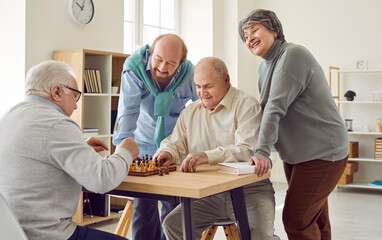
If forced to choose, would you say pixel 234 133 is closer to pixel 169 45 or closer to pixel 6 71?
pixel 169 45

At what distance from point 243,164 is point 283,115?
268 mm

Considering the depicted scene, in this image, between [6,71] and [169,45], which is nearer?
Answer: [169,45]

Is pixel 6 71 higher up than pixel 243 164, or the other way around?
pixel 6 71

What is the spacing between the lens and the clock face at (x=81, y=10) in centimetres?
447

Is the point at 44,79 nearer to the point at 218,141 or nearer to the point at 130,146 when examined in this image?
the point at 130,146

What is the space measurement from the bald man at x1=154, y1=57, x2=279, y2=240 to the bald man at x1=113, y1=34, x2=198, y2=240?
21 cm

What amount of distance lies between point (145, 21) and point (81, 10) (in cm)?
148

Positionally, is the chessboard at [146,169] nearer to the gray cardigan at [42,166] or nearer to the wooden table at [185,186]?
the wooden table at [185,186]

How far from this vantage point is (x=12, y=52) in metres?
4.14

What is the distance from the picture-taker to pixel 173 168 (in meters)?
2.14

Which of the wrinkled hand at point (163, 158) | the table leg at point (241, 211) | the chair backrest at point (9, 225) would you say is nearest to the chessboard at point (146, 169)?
the wrinkled hand at point (163, 158)

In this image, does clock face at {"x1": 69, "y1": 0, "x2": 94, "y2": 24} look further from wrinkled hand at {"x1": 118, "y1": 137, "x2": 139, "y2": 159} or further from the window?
wrinkled hand at {"x1": 118, "y1": 137, "x2": 139, "y2": 159}

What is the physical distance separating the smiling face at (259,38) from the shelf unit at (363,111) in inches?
167

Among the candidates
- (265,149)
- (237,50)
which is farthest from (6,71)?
(237,50)
